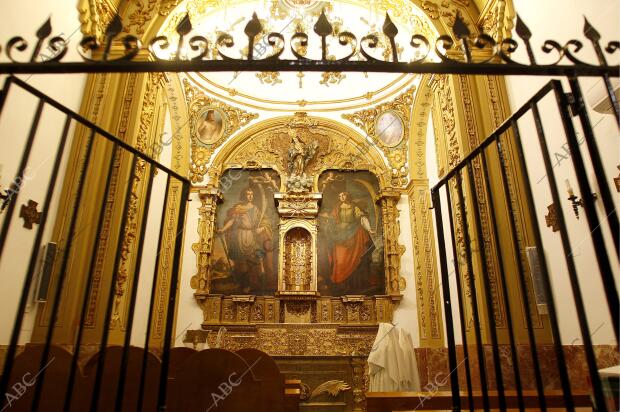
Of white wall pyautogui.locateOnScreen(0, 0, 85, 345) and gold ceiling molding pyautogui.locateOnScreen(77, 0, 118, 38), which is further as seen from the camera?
gold ceiling molding pyautogui.locateOnScreen(77, 0, 118, 38)

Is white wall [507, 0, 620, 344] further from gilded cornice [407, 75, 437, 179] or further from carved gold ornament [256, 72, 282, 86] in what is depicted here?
carved gold ornament [256, 72, 282, 86]

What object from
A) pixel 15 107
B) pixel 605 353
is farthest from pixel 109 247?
pixel 605 353

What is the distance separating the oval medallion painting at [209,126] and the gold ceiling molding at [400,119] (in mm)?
2975

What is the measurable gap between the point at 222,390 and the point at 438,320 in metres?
6.74

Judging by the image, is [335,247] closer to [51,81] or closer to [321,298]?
[321,298]

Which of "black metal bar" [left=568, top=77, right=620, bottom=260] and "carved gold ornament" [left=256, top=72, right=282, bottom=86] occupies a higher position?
"carved gold ornament" [left=256, top=72, right=282, bottom=86]

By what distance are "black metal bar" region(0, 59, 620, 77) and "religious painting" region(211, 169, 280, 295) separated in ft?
25.2

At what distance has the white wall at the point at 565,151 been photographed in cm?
357

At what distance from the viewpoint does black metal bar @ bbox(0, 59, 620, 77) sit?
180 cm

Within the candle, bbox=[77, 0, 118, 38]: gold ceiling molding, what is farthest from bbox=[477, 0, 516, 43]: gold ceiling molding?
bbox=[77, 0, 118, 38]: gold ceiling molding

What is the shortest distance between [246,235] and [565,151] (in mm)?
6812

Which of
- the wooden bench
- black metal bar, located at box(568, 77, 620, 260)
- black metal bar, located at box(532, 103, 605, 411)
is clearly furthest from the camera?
the wooden bench

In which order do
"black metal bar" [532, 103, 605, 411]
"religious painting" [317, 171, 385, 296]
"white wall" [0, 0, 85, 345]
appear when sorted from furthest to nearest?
"religious painting" [317, 171, 385, 296]
"white wall" [0, 0, 85, 345]
"black metal bar" [532, 103, 605, 411]

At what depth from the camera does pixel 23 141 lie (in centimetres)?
408
